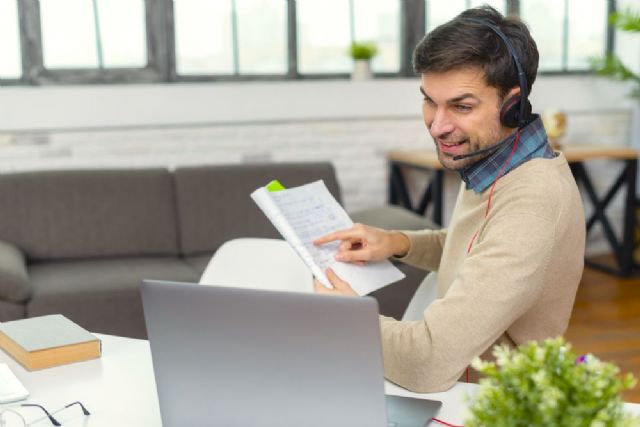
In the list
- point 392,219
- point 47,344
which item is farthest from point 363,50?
point 47,344

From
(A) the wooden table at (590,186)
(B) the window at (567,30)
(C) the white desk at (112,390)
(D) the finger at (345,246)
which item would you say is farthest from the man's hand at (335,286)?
(B) the window at (567,30)

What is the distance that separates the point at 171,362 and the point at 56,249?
2.75 metres

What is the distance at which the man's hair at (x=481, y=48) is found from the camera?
158cm

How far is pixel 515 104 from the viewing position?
162cm

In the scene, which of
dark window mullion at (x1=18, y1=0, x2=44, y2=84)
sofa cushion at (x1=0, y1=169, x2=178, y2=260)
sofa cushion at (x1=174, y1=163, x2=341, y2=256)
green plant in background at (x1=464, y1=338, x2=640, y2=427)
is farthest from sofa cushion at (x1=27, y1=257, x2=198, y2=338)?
green plant in background at (x1=464, y1=338, x2=640, y2=427)

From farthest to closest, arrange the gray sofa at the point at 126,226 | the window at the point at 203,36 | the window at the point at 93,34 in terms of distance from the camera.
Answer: the window at the point at 203,36, the window at the point at 93,34, the gray sofa at the point at 126,226

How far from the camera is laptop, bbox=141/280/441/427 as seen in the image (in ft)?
3.54

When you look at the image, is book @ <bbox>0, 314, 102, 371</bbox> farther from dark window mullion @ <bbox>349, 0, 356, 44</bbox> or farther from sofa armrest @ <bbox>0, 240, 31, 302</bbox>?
dark window mullion @ <bbox>349, 0, 356, 44</bbox>

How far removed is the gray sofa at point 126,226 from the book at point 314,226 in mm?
1733

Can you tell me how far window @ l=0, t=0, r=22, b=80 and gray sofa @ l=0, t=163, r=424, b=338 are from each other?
779 mm

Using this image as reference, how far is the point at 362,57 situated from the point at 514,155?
319cm

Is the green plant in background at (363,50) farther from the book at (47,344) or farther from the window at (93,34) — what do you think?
the book at (47,344)

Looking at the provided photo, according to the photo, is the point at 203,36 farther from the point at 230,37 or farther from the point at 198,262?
the point at 198,262

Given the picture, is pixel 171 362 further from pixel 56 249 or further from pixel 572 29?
pixel 572 29
